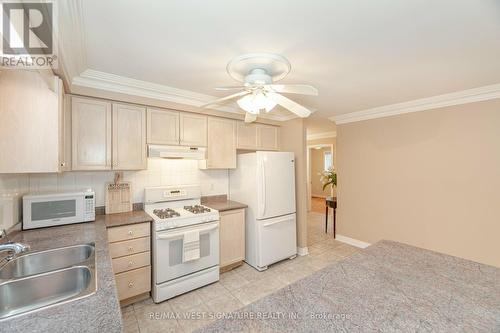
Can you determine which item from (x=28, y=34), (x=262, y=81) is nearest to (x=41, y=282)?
(x=28, y=34)

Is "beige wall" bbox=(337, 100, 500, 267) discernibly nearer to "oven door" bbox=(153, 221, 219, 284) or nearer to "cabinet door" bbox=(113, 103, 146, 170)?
"oven door" bbox=(153, 221, 219, 284)

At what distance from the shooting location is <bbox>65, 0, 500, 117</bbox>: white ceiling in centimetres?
130

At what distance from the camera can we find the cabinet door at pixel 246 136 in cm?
336

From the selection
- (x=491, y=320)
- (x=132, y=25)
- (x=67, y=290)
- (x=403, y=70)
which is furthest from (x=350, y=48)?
(x=67, y=290)

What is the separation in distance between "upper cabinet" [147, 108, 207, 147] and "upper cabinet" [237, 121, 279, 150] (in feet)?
2.00

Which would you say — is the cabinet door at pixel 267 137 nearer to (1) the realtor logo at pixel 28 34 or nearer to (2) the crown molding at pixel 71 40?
(2) the crown molding at pixel 71 40

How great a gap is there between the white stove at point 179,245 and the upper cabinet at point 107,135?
0.51 meters

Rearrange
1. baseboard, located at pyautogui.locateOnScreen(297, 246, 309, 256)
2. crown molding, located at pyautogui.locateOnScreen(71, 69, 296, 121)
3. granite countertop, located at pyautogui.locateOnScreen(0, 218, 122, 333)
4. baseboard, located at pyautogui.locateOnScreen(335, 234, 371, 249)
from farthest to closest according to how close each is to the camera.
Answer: baseboard, located at pyautogui.locateOnScreen(335, 234, 371, 249) < baseboard, located at pyautogui.locateOnScreen(297, 246, 309, 256) < crown molding, located at pyautogui.locateOnScreen(71, 69, 296, 121) < granite countertop, located at pyautogui.locateOnScreen(0, 218, 122, 333)

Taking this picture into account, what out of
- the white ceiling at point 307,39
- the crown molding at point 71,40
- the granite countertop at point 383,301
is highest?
the white ceiling at point 307,39

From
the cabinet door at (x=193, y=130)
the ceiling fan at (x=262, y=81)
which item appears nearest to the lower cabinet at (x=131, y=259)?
the cabinet door at (x=193, y=130)

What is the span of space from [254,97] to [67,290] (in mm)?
1866

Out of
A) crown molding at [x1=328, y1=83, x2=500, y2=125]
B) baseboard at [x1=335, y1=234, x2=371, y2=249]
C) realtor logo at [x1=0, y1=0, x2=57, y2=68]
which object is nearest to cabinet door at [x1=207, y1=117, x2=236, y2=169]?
realtor logo at [x1=0, y1=0, x2=57, y2=68]

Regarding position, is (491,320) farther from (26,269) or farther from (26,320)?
(26,269)

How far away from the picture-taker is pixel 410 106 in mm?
3191
